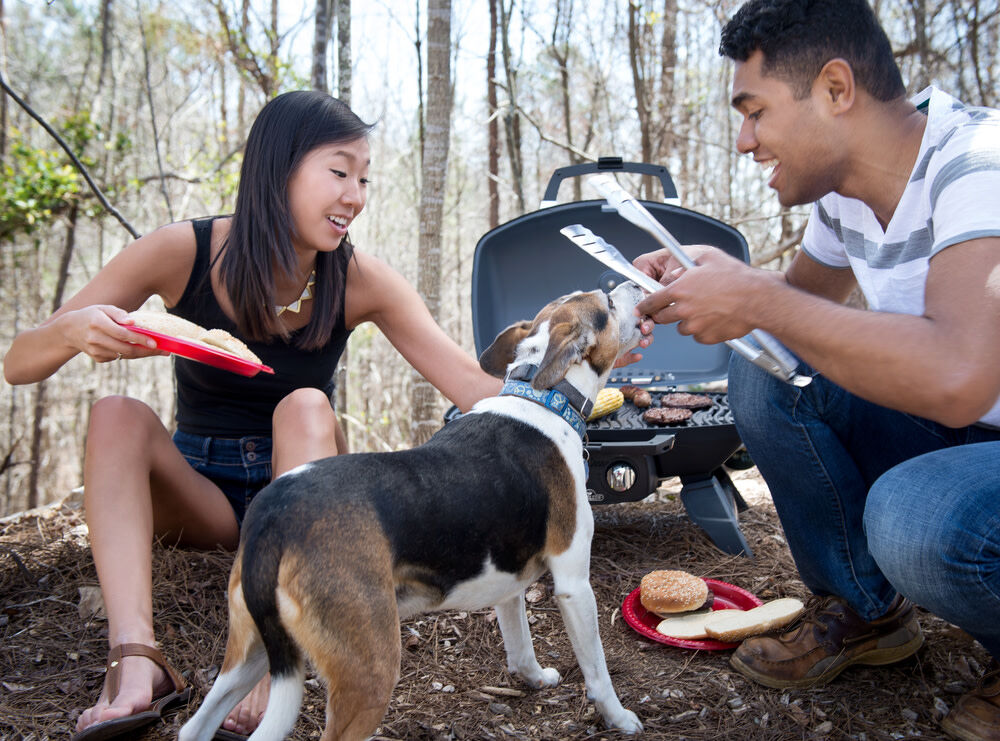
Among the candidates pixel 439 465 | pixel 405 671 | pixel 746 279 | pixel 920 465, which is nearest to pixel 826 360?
pixel 746 279

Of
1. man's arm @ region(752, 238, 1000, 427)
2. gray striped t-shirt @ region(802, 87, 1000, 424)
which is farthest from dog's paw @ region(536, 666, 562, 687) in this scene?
gray striped t-shirt @ region(802, 87, 1000, 424)

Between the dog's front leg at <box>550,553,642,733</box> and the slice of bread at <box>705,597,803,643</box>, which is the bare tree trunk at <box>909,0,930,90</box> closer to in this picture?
Answer: the slice of bread at <box>705,597,803,643</box>

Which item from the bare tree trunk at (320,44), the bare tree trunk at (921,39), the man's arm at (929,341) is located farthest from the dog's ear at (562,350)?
the bare tree trunk at (921,39)

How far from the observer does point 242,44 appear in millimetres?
8008

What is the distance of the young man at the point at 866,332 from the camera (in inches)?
74.2

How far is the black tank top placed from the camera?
9.96ft

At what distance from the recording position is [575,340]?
2.58 m

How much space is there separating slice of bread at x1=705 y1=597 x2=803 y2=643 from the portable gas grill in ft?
2.39

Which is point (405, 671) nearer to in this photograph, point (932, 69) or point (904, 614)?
point (904, 614)

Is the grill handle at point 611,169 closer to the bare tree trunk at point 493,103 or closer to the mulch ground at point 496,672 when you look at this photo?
the mulch ground at point 496,672

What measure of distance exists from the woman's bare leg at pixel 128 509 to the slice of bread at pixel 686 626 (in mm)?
1838

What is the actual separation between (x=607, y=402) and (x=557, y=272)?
913 millimetres

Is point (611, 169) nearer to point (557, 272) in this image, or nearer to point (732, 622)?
point (557, 272)

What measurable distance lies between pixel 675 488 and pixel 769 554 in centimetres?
189
